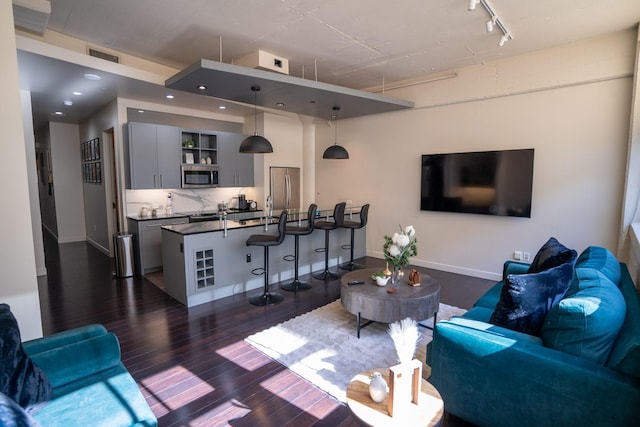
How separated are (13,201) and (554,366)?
3723 millimetres

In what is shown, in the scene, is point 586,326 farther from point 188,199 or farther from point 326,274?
point 188,199

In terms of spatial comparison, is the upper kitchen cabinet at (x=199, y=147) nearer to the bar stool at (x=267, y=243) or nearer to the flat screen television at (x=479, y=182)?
the bar stool at (x=267, y=243)

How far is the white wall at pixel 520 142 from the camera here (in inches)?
162

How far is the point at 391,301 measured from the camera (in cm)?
304

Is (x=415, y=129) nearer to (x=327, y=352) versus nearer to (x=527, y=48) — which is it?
(x=527, y=48)

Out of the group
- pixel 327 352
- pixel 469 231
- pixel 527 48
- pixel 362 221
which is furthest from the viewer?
pixel 362 221

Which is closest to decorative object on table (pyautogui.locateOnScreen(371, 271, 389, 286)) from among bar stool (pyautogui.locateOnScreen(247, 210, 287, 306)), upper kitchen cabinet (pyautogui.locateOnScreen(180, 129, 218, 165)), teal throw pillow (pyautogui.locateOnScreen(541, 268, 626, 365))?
bar stool (pyautogui.locateOnScreen(247, 210, 287, 306))

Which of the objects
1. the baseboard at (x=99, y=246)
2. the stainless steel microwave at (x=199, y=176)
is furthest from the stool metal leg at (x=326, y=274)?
the baseboard at (x=99, y=246)

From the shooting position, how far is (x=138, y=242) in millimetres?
5398

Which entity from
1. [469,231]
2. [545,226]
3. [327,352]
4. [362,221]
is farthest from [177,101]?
[545,226]

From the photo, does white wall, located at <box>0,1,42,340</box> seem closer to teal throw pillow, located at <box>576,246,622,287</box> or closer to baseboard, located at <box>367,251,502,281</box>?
teal throw pillow, located at <box>576,246,622,287</box>

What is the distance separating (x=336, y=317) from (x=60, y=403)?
2553 millimetres

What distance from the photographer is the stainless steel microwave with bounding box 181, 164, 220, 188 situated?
630cm

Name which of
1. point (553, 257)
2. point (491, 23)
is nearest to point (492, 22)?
point (491, 23)
